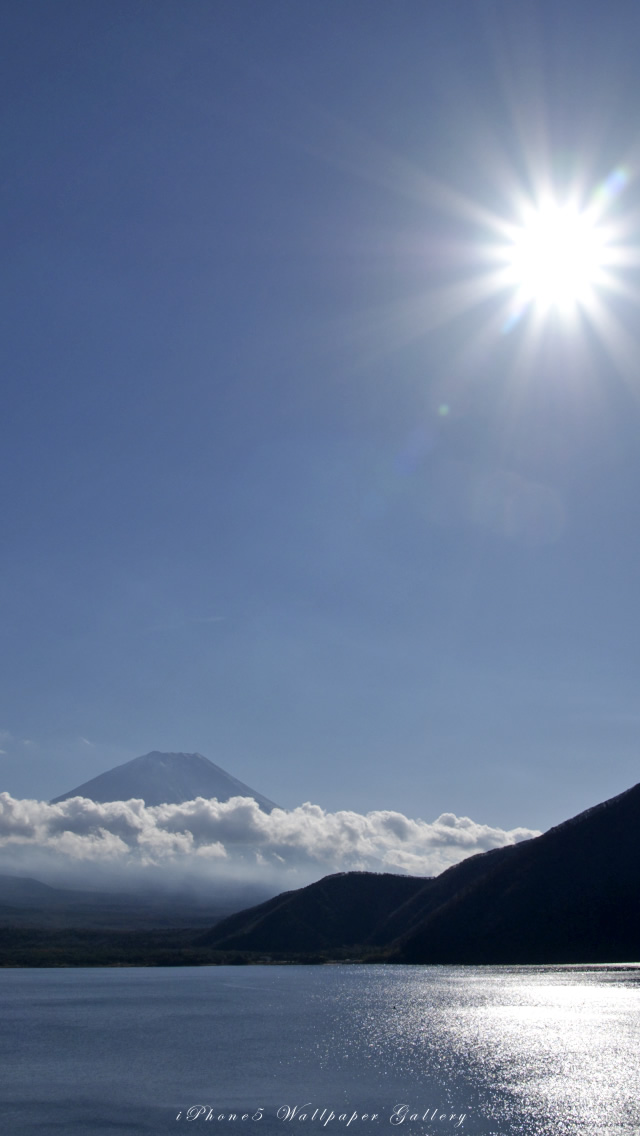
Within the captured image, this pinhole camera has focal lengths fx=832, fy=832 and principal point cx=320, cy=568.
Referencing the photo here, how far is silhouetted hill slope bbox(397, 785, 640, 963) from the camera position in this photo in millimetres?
122625

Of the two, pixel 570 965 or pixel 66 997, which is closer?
pixel 66 997

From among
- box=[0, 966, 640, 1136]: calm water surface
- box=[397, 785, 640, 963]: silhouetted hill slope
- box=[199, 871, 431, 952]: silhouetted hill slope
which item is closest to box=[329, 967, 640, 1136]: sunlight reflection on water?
box=[0, 966, 640, 1136]: calm water surface

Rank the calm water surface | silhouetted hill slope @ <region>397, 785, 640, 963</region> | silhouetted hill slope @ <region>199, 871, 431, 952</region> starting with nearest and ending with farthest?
the calm water surface → silhouetted hill slope @ <region>397, 785, 640, 963</region> → silhouetted hill slope @ <region>199, 871, 431, 952</region>

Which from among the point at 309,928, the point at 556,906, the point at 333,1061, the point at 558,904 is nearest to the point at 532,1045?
the point at 333,1061

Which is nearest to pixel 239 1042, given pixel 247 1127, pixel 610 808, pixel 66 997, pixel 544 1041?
pixel 544 1041

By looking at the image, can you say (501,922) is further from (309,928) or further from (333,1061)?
(333,1061)

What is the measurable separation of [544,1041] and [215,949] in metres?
154

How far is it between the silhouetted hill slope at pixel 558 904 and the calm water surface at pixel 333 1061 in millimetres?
28239

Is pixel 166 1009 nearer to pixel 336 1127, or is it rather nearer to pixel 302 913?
pixel 336 1127

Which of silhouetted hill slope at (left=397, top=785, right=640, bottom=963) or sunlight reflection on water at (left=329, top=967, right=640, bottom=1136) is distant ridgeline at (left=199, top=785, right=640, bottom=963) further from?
sunlight reflection on water at (left=329, top=967, right=640, bottom=1136)

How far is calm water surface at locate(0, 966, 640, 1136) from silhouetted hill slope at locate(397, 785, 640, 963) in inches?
1112

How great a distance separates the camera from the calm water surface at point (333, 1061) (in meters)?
33.5

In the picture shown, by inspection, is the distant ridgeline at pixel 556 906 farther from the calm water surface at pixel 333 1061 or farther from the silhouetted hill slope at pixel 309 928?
the calm water surface at pixel 333 1061

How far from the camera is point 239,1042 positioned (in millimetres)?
57312
